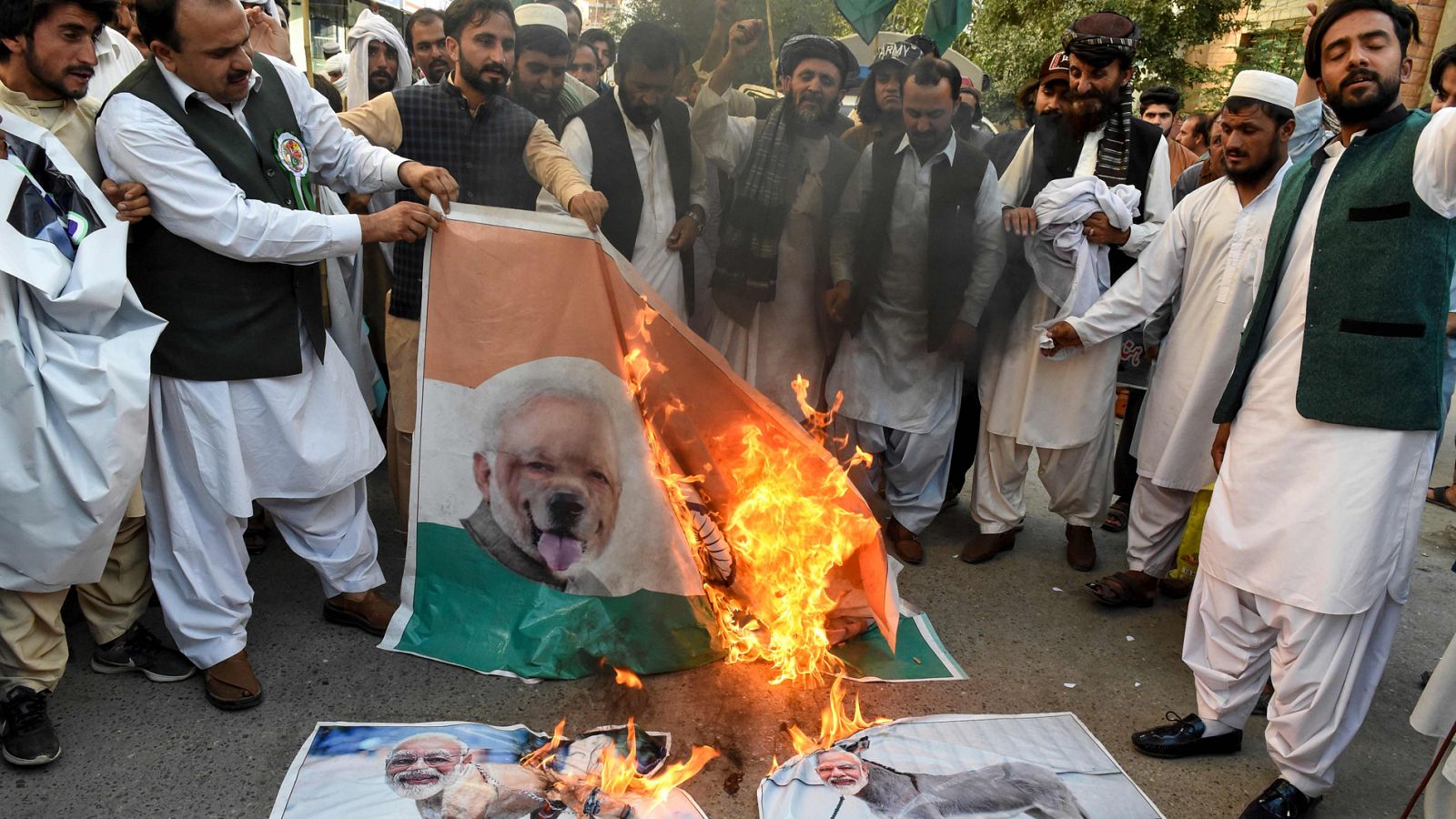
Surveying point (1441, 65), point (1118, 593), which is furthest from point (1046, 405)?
point (1441, 65)

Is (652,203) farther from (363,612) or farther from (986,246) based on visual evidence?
(363,612)

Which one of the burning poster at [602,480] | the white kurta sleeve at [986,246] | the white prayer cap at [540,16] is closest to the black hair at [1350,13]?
the white kurta sleeve at [986,246]

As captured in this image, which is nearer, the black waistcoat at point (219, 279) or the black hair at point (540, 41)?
the black waistcoat at point (219, 279)

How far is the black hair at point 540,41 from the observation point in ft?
14.8

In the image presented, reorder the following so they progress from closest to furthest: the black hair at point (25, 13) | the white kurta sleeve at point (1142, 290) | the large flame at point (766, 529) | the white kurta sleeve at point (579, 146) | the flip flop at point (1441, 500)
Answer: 1. the black hair at point (25, 13)
2. the large flame at point (766, 529)
3. the white kurta sleeve at point (1142, 290)
4. the white kurta sleeve at point (579, 146)
5. the flip flop at point (1441, 500)

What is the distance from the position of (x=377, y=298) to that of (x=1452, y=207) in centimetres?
451

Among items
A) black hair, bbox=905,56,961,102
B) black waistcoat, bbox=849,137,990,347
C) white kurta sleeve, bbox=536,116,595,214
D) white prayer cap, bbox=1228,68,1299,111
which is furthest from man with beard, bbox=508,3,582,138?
white prayer cap, bbox=1228,68,1299,111

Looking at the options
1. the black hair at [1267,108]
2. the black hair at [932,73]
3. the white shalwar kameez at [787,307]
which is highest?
the black hair at [932,73]

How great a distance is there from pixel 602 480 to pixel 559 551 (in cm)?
30

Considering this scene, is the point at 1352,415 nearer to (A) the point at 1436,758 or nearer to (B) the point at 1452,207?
(B) the point at 1452,207

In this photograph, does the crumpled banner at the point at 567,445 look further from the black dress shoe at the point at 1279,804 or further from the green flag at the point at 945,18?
the green flag at the point at 945,18

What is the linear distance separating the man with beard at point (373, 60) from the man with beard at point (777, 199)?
2.20 meters

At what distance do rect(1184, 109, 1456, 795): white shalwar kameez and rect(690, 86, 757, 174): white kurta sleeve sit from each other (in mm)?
2464

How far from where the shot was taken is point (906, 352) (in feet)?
14.9
